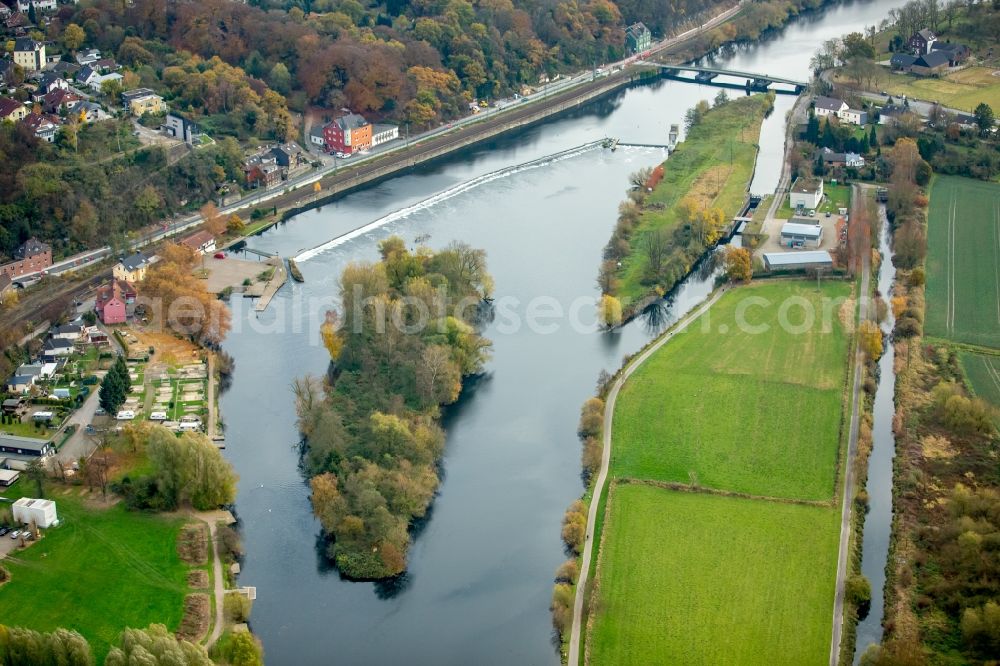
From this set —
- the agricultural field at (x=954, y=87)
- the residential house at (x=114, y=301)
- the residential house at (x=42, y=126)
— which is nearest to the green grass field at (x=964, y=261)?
the agricultural field at (x=954, y=87)

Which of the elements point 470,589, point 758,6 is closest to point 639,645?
point 470,589

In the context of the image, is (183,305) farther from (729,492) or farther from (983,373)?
(983,373)

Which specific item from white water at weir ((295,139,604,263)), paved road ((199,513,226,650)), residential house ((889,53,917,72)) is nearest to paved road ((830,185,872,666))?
paved road ((199,513,226,650))

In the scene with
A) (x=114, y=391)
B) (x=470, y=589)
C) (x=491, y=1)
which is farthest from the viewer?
(x=491, y=1)

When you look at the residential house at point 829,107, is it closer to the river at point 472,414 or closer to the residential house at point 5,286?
the river at point 472,414

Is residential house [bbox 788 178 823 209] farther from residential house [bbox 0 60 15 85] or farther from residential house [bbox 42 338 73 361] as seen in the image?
residential house [bbox 0 60 15 85]

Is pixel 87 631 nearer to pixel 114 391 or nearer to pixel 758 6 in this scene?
pixel 114 391
